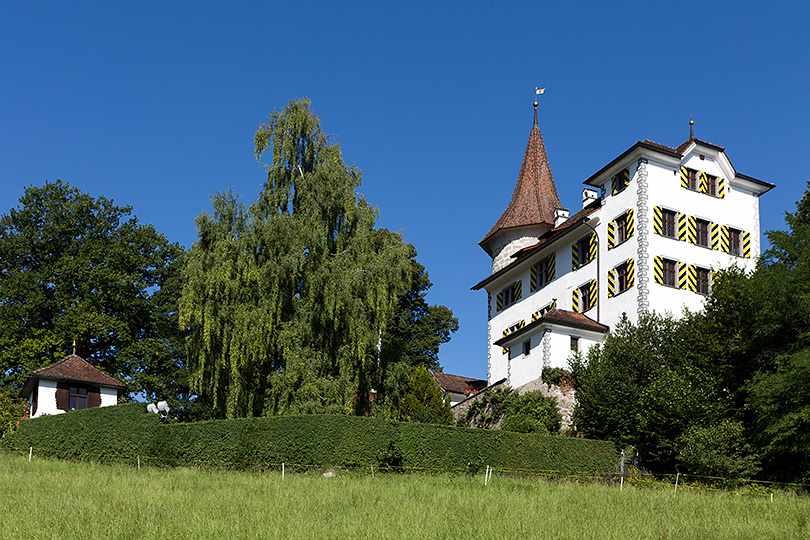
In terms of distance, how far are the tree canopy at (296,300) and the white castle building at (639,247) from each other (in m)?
10.1

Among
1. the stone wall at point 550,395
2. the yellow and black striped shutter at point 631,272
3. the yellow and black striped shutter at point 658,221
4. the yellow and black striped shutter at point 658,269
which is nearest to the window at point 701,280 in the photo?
the yellow and black striped shutter at point 658,269

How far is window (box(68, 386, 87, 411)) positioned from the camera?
42.9m

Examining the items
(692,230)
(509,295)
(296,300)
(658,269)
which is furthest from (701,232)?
(296,300)

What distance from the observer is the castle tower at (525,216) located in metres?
53.3

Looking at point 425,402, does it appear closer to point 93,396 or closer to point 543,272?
point 543,272

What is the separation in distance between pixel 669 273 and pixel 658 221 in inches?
91.9

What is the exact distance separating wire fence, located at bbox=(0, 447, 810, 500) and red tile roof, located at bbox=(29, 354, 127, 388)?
8.53 meters

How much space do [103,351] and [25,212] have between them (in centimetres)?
885

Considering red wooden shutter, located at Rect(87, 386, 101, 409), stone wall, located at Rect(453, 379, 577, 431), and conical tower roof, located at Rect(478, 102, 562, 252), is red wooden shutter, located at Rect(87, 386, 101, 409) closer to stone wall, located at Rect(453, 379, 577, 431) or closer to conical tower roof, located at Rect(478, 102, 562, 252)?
stone wall, located at Rect(453, 379, 577, 431)

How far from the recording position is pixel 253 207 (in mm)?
33688

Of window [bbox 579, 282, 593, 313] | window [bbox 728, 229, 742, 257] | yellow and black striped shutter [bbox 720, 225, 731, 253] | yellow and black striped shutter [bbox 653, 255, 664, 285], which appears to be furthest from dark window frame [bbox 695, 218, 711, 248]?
window [bbox 579, 282, 593, 313]

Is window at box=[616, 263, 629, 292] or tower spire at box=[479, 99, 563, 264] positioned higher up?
tower spire at box=[479, 99, 563, 264]

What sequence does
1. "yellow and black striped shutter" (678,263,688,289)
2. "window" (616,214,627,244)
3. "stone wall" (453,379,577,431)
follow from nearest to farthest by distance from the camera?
"stone wall" (453,379,577,431), "yellow and black striped shutter" (678,263,688,289), "window" (616,214,627,244)

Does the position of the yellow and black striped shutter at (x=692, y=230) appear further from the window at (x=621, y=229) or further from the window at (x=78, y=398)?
the window at (x=78, y=398)
